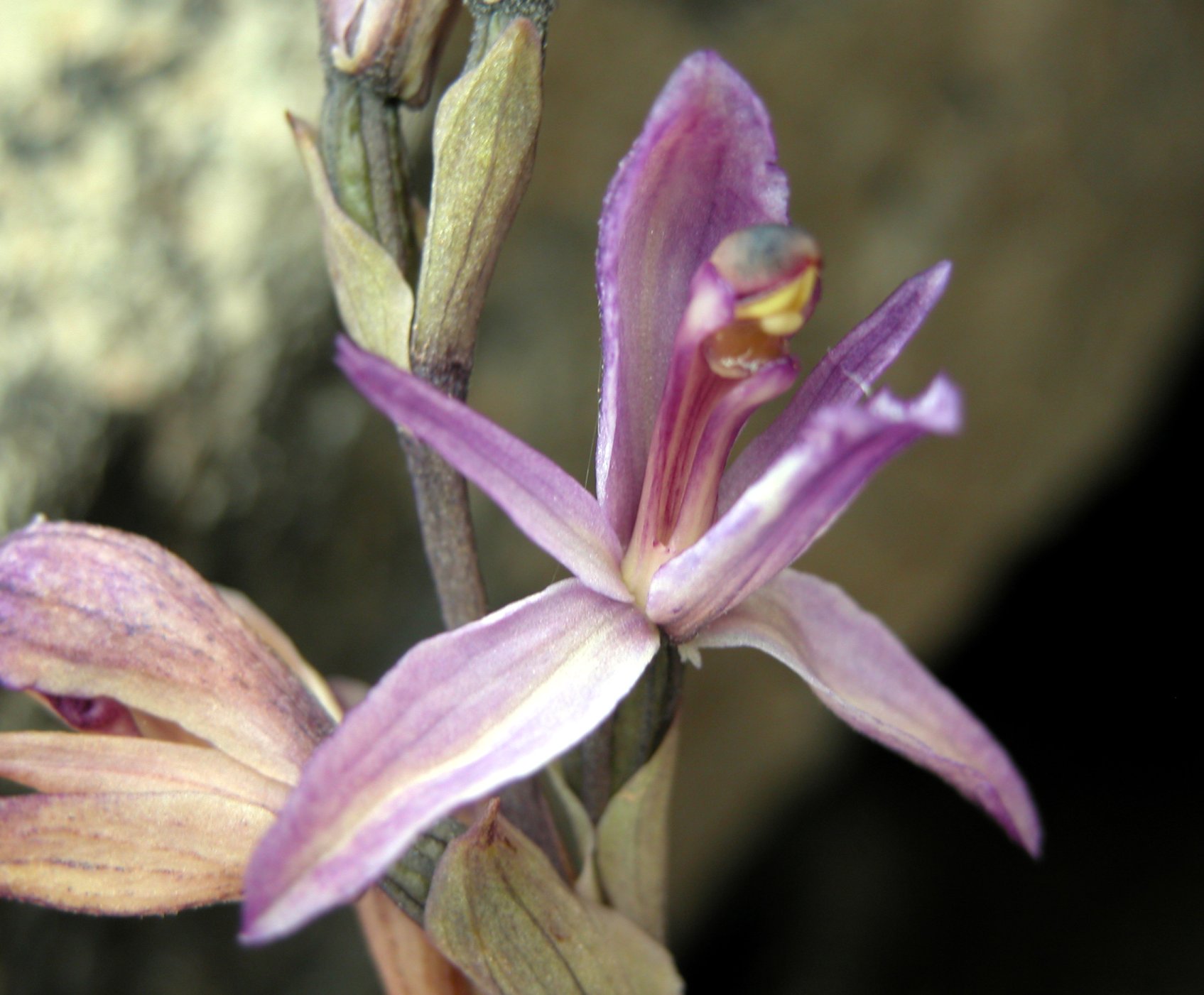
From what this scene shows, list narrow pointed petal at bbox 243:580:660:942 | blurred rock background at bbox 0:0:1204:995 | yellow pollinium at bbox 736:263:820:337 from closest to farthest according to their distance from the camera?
narrow pointed petal at bbox 243:580:660:942 < yellow pollinium at bbox 736:263:820:337 < blurred rock background at bbox 0:0:1204:995

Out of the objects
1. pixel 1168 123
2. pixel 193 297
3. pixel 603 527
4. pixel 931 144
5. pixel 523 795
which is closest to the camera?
pixel 603 527

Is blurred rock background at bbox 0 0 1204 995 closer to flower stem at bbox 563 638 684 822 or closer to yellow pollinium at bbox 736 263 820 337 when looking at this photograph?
flower stem at bbox 563 638 684 822

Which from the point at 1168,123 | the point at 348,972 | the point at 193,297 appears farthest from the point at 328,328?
the point at 1168,123

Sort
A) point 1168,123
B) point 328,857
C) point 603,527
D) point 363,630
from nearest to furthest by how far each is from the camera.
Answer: point 328,857 → point 603,527 → point 363,630 → point 1168,123

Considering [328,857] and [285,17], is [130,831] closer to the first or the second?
Answer: [328,857]

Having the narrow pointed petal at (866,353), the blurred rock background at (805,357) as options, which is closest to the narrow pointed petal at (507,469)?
the narrow pointed petal at (866,353)

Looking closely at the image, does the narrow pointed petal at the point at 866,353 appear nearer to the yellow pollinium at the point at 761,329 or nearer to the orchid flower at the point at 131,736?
the yellow pollinium at the point at 761,329

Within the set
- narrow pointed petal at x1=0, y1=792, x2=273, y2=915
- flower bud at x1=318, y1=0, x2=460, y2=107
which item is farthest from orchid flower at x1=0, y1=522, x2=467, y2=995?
flower bud at x1=318, y1=0, x2=460, y2=107
